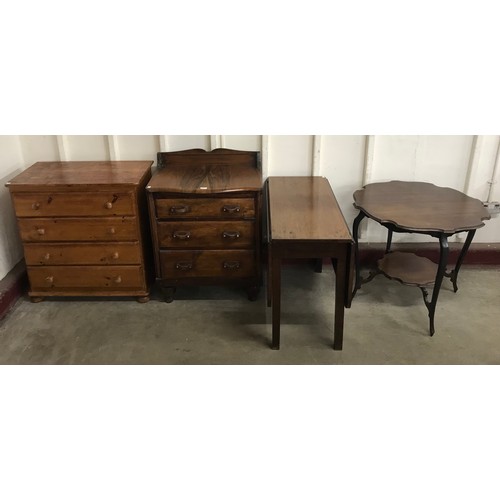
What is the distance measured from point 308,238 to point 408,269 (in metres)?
0.96

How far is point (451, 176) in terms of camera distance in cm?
353

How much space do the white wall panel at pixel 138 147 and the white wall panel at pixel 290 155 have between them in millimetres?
773

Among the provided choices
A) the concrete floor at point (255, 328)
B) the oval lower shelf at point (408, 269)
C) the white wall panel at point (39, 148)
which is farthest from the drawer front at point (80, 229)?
the oval lower shelf at point (408, 269)

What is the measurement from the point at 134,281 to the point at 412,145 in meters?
2.03

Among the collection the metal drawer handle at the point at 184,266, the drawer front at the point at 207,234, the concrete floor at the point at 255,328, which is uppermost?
the drawer front at the point at 207,234

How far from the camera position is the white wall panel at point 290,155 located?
344 centimetres

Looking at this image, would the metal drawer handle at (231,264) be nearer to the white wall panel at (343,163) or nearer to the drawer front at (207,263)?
the drawer front at (207,263)

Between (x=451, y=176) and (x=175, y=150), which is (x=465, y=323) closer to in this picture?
(x=451, y=176)

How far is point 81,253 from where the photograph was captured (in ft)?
10.3

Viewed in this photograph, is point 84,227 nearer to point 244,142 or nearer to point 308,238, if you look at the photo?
point 244,142

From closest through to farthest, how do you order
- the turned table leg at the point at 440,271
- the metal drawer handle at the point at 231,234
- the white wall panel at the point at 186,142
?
the turned table leg at the point at 440,271 → the metal drawer handle at the point at 231,234 → the white wall panel at the point at 186,142

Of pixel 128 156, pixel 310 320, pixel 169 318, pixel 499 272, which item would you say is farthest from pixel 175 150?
pixel 499 272

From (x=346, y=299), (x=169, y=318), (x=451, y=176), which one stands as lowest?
(x=169, y=318)

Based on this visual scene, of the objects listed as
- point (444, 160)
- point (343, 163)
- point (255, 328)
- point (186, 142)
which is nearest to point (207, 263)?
point (255, 328)
